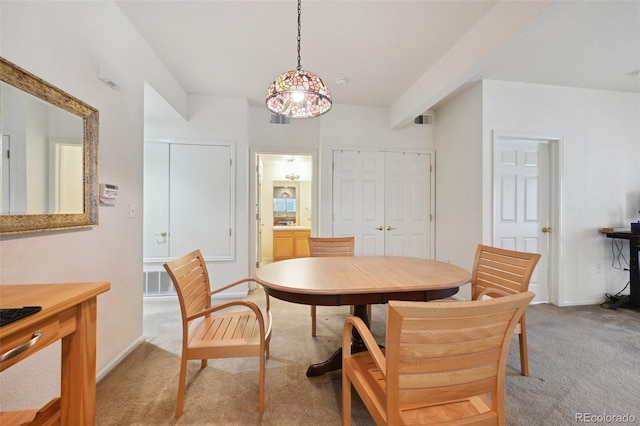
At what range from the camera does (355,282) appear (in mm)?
1455

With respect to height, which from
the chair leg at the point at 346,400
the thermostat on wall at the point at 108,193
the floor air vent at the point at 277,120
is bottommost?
the chair leg at the point at 346,400

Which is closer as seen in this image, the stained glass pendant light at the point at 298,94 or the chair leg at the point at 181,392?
the chair leg at the point at 181,392

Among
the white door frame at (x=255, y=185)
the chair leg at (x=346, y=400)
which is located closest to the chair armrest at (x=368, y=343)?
the chair leg at (x=346, y=400)

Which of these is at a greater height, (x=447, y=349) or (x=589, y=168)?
(x=589, y=168)

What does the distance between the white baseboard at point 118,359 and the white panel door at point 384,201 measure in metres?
2.61

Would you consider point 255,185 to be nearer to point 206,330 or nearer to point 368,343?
point 206,330

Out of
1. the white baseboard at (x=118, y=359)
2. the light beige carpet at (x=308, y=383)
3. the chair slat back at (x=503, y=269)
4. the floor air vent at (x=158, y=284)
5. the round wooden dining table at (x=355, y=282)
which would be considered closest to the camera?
the round wooden dining table at (x=355, y=282)

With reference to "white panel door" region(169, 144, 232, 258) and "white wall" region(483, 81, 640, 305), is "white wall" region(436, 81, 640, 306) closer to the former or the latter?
"white wall" region(483, 81, 640, 305)

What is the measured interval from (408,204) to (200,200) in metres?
3.09

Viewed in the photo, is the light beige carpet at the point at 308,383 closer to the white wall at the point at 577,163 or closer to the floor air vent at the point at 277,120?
the white wall at the point at 577,163

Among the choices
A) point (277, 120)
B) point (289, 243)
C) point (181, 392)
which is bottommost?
point (181, 392)

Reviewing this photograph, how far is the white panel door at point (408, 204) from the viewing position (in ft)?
13.1

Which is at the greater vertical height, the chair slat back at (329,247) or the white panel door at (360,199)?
the white panel door at (360,199)

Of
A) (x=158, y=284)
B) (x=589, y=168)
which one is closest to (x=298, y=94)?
(x=158, y=284)
